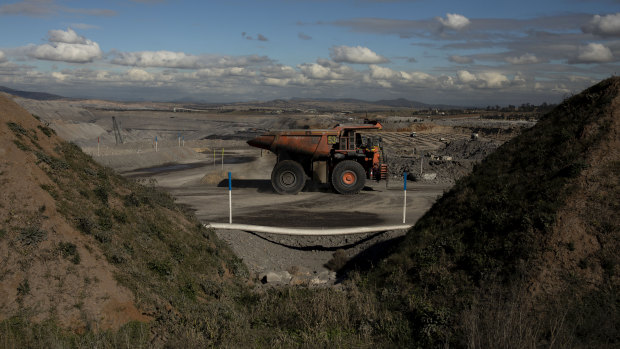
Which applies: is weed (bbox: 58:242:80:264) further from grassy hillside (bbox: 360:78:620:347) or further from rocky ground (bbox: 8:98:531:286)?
grassy hillside (bbox: 360:78:620:347)

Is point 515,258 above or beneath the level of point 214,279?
above

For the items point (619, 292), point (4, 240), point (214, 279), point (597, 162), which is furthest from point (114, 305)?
point (597, 162)

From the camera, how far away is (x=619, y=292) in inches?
281

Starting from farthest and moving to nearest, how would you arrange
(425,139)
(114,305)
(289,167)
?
(425,139)
(289,167)
(114,305)

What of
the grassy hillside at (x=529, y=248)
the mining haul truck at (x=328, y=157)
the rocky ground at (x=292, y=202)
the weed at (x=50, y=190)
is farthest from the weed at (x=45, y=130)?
the mining haul truck at (x=328, y=157)

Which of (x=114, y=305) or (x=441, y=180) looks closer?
(x=114, y=305)

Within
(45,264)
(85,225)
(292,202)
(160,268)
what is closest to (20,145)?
(85,225)

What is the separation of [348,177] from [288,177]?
268 cm

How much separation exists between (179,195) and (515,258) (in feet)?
51.2

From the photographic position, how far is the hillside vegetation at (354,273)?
6410 millimetres

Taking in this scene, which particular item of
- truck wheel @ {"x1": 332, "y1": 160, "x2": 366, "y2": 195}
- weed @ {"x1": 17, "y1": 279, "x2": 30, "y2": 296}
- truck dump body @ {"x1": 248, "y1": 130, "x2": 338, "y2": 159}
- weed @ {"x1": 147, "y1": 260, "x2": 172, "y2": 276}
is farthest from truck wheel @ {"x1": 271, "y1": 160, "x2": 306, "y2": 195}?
weed @ {"x1": 17, "y1": 279, "x2": 30, "y2": 296}

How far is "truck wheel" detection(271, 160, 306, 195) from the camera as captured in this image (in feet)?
67.2

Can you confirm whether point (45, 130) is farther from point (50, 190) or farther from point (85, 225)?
point (85, 225)

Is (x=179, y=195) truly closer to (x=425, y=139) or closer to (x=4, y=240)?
(x=4, y=240)
